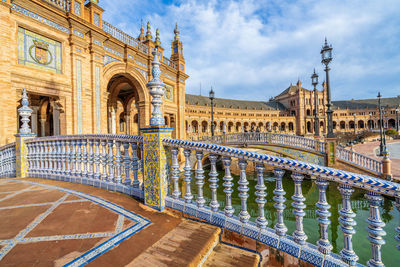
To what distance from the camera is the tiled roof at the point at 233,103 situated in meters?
47.7

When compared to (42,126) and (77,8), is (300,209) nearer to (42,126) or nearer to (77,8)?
(77,8)

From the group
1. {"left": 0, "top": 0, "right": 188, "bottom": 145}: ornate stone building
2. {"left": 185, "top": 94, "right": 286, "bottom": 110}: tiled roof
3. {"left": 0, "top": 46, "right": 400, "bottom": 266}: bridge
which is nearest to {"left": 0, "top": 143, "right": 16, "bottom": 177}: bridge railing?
{"left": 0, "top": 46, "right": 400, "bottom": 266}: bridge

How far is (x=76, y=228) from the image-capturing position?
2258 mm

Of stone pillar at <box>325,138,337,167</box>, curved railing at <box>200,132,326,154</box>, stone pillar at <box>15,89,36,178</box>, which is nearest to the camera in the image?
stone pillar at <box>15,89,36,178</box>

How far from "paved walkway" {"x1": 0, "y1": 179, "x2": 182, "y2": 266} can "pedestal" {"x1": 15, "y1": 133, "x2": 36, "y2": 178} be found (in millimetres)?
2081

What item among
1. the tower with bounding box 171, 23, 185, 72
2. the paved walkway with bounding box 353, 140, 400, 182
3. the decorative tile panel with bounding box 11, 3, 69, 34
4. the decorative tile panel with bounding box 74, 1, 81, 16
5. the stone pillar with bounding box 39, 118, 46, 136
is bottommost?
the paved walkway with bounding box 353, 140, 400, 182

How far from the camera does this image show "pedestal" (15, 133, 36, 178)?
205 inches

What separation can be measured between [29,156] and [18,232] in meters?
4.18

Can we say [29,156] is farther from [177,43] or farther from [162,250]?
[177,43]

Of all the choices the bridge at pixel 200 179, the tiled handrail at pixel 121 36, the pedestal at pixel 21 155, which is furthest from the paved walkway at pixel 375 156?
the tiled handrail at pixel 121 36

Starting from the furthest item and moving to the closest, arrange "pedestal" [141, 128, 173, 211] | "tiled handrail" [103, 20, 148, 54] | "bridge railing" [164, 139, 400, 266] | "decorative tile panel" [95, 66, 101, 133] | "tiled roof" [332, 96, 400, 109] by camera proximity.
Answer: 1. "tiled roof" [332, 96, 400, 109]
2. "tiled handrail" [103, 20, 148, 54]
3. "decorative tile panel" [95, 66, 101, 133]
4. "pedestal" [141, 128, 173, 211]
5. "bridge railing" [164, 139, 400, 266]

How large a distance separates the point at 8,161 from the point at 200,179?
681 cm

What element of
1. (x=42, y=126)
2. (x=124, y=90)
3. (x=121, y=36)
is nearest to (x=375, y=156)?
(x=121, y=36)

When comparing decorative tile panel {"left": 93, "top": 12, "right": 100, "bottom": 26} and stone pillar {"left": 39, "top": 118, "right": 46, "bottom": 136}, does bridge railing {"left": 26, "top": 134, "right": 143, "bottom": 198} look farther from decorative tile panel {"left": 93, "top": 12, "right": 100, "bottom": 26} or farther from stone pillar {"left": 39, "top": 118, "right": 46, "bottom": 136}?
stone pillar {"left": 39, "top": 118, "right": 46, "bottom": 136}
